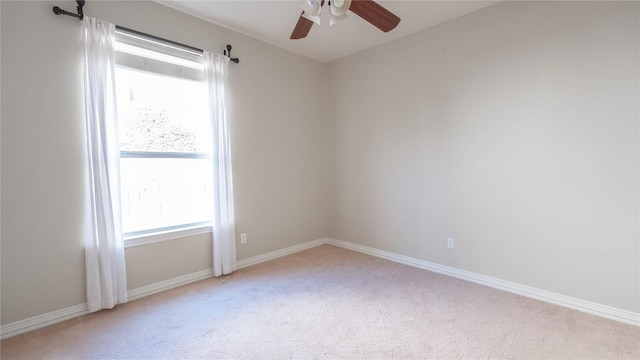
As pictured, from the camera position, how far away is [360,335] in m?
2.03

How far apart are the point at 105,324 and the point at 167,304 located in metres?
0.44

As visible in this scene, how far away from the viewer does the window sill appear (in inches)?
102

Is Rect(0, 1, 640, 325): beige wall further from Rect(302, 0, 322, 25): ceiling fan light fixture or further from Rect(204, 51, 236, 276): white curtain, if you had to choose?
Rect(302, 0, 322, 25): ceiling fan light fixture

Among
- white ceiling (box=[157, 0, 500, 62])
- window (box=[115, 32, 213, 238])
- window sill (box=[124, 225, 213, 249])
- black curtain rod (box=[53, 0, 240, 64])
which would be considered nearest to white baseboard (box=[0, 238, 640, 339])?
window sill (box=[124, 225, 213, 249])

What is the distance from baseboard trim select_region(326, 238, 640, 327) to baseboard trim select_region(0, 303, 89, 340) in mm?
2993

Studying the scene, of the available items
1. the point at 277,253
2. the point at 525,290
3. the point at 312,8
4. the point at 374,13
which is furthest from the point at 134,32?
the point at 525,290

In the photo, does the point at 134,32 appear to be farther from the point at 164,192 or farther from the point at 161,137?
the point at 164,192

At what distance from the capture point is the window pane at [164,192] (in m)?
2.62

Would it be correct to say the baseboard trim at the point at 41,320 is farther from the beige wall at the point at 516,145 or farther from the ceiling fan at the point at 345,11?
the beige wall at the point at 516,145

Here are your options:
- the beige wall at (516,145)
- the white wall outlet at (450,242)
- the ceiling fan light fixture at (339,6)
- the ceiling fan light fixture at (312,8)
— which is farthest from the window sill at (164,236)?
the white wall outlet at (450,242)

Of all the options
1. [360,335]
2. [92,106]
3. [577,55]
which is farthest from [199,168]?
Result: [577,55]

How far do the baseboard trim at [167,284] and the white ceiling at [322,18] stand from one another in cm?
262

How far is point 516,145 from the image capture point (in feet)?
8.63

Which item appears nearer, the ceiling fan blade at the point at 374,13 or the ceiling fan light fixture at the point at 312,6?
the ceiling fan light fixture at the point at 312,6
